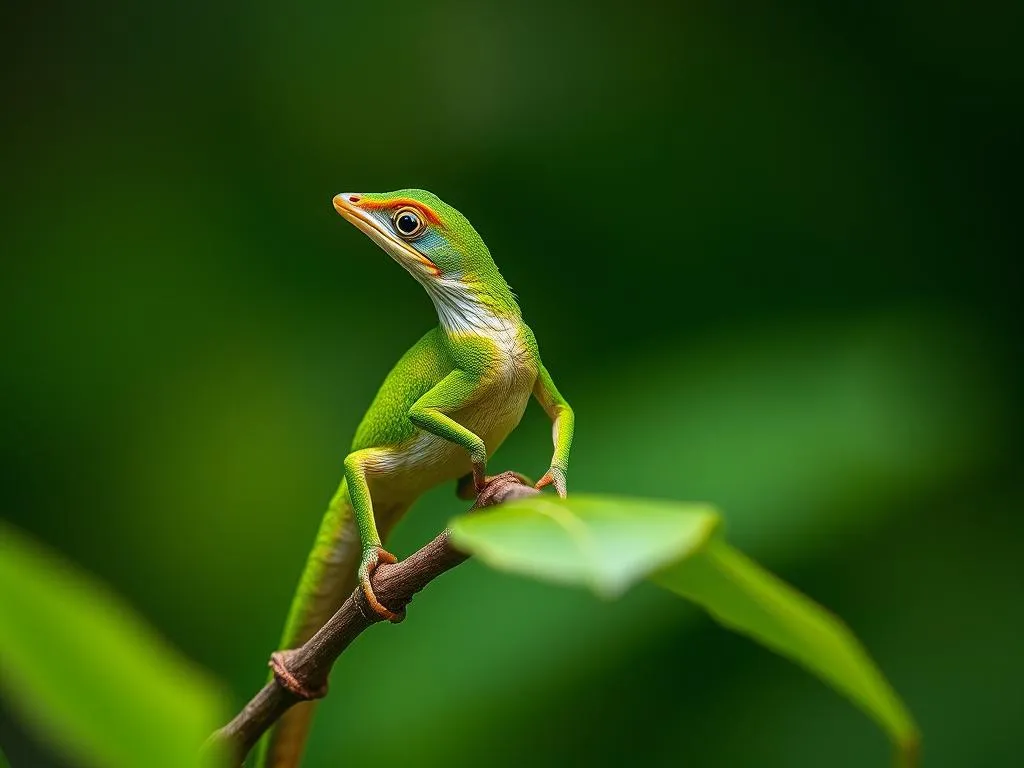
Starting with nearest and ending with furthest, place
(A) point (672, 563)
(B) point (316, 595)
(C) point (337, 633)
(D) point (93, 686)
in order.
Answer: (D) point (93, 686)
(A) point (672, 563)
(C) point (337, 633)
(B) point (316, 595)

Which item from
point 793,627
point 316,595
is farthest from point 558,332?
point 793,627

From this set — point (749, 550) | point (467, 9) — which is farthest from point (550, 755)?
point (467, 9)

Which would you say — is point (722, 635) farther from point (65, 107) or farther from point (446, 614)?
point (65, 107)

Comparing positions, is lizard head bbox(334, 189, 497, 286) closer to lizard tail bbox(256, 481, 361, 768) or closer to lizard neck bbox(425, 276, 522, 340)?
lizard neck bbox(425, 276, 522, 340)

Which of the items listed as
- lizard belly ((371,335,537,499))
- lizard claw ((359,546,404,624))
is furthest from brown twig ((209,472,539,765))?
lizard belly ((371,335,537,499))

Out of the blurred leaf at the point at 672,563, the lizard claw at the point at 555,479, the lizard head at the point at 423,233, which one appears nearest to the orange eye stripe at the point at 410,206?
the lizard head at the point at 423,233

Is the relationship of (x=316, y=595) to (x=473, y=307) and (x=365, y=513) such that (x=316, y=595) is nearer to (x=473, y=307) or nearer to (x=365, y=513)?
(x=365, y=513)
